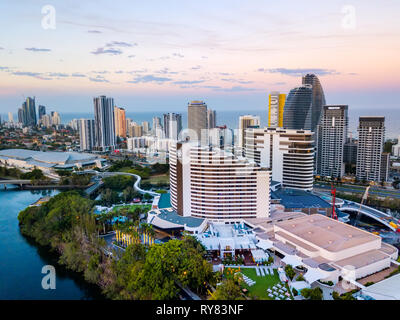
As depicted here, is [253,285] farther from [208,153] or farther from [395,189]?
[395,189]

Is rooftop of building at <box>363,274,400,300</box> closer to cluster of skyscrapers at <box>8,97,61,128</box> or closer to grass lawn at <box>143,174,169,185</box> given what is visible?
grass lawn at <box>143,174,169,185</box>

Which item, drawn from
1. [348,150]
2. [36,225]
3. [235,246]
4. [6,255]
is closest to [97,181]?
[36,225]

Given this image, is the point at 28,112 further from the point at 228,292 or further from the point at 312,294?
the point at 312,294

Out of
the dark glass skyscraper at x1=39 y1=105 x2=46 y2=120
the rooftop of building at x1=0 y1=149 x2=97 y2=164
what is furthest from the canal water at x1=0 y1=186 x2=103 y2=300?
the dark glass skyscraper at x1=39 y1=105 x2=46 y2=120

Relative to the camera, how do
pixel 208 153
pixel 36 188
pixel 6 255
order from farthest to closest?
pixel 36 188 < pixel 208 153 < pixel 6 255

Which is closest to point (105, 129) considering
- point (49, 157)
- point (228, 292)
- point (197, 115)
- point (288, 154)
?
point (49, 157)

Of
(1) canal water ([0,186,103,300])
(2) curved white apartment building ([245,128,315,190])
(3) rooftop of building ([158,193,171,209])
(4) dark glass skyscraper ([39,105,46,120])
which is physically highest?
(4) dark glass skyscraper ([39,105,46,120])
